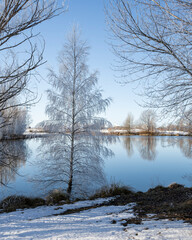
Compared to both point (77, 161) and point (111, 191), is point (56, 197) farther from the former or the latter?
point (77, 161)

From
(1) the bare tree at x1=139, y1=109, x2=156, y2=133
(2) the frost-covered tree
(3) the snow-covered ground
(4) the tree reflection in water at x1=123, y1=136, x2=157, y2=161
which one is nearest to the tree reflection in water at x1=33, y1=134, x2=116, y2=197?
(2) the frost-covered tree

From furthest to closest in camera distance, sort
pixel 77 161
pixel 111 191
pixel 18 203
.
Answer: pixel 77 161 → pixel 111 191 → pixel 18 203

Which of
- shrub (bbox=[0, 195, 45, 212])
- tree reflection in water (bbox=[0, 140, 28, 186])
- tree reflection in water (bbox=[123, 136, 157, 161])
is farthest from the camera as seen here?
tree reflection in water (bbox=[123, 136, 157, 161])

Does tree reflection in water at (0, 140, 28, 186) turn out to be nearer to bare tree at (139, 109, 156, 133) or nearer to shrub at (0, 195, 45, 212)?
shrub at (0, 195, 45, 212)

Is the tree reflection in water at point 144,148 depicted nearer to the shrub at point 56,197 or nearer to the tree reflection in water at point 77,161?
the tree reflection in water at point 77,161

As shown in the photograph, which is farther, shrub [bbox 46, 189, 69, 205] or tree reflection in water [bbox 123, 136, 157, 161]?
tree reflection in water [bbox 123, 136, 157, 161]

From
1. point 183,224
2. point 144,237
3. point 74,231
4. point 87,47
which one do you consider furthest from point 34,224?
point 87,47

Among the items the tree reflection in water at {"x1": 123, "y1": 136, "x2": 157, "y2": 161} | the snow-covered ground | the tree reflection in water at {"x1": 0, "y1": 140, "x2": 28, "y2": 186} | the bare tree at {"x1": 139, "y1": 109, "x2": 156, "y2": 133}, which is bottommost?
the tree reflection in water at {"x1": 123, "y1": 136, "x2": 157, "y2": 161}

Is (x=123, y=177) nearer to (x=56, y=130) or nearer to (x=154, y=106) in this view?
(x=56, y=130)

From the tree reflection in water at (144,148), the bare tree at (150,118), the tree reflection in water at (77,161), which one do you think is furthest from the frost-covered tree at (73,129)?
the tree reflection in water at (144,148)

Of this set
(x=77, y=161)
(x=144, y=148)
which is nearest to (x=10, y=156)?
(x=77, y=161)

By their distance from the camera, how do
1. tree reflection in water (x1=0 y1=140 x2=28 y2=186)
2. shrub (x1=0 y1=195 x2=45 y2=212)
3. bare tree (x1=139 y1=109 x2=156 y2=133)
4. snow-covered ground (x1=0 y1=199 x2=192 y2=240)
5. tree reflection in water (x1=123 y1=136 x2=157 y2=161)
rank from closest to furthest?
snow-covered ground (x1=0 y1=199 x2=192 y2=240) → tree reflection in water (x1=0 y1=140 x2=28 y2=186) → bare tree (x1=139 y1=109 x2=156 y2=133) → shrub (x1=0 y1=195 x2=45 y2=212) → tree reflection in water (x1=123 y1=136 x2=157 y2=161)

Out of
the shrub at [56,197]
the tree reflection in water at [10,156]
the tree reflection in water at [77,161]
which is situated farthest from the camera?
the tree reflection in water at [77,161]

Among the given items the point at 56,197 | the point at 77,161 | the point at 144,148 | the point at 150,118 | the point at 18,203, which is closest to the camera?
the point at 150,118
